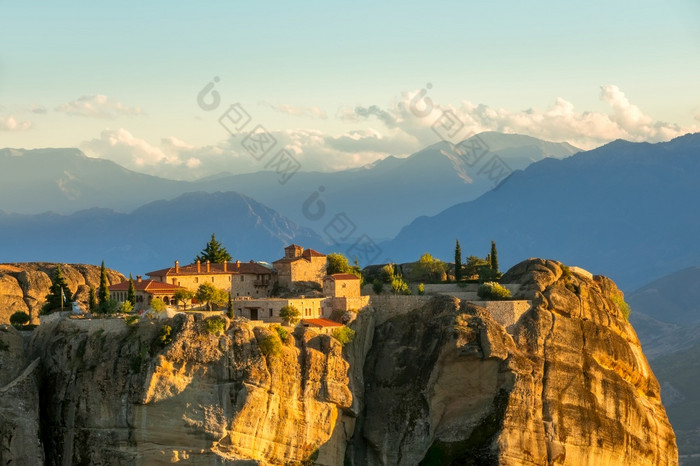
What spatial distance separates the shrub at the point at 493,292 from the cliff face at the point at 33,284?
129 feet

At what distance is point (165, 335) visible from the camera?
107188 mm

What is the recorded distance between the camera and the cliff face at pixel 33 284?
441 feet

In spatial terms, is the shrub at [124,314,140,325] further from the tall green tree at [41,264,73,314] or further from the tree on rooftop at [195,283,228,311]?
the tall green tree at [41,264,73,314]

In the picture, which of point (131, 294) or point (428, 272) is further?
point (428, 272)

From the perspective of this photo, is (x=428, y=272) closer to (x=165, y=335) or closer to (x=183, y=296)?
(x=183, y=296)

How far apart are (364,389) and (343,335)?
5.89 meters

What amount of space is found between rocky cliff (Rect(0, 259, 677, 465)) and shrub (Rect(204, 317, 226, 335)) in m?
0.12

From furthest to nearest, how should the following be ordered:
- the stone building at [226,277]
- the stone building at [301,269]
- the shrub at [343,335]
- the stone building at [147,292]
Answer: the stone building at [301,269]
the stone building at [226,277]
the stone building at [147,292]
the shrub at [343,335]

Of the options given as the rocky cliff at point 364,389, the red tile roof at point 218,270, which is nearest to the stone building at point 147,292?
the red tile roof at point 218,270

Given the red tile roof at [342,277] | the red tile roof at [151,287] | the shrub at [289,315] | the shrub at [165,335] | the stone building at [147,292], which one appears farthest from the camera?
the red tile roof at [342,277]

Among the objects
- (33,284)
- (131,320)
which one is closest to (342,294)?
(131,320)

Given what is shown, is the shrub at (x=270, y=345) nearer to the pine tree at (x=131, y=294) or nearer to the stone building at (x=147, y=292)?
the stone building at (x=147, y=292)

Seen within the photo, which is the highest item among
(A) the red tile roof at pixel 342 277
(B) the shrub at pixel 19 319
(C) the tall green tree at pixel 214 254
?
(C) the tall green tree at pixel 214 254

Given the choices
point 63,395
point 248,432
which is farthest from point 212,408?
point 63,395
